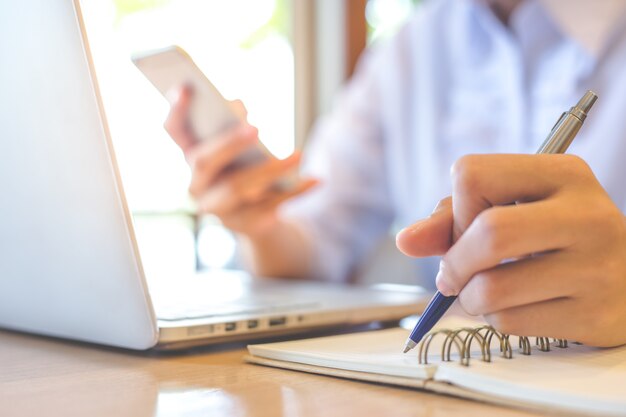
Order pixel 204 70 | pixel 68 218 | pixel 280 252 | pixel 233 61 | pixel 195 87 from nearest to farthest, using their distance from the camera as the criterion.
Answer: pixel 68 218
pixel 195 87
pixel 280 252
pixel 204 70
pixel 233 61

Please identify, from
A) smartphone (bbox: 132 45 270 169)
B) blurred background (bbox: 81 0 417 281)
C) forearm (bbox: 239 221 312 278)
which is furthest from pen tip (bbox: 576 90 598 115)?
blurred background (bbox: 81 0 417 281)

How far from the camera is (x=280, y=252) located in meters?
1.15

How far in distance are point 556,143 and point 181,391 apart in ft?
0.91

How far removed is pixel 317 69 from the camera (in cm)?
218

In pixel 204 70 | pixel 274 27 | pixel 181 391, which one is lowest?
pixel 181 391

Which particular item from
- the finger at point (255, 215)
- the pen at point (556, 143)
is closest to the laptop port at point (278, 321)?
the pen at point (556, 143)

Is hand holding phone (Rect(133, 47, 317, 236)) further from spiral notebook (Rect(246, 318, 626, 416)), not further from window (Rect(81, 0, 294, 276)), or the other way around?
window (Rect(81, 0, 294, 276))

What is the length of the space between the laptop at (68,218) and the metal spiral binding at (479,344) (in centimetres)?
17

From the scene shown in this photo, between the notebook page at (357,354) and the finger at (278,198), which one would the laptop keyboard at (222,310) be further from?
the finger at (278,198)

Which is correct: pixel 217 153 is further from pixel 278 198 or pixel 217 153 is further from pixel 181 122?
pixel 278 198

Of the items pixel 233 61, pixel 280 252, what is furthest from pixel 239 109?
pixel 233 61

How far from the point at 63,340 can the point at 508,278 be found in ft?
1.13

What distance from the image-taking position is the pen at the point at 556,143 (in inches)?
16.0

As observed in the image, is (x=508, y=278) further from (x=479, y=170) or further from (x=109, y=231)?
(x=109, y=231)
